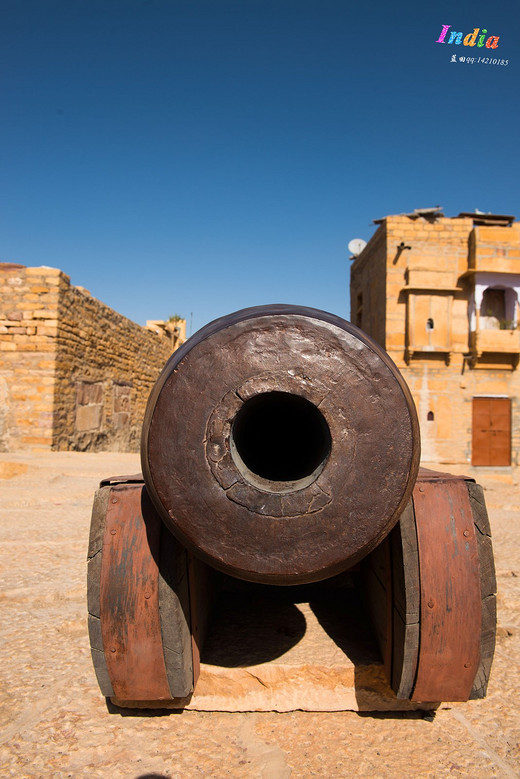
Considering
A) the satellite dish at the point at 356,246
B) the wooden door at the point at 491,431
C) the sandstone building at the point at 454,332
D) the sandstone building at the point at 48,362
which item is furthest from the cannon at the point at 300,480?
the satellite dish at the point at 356,246

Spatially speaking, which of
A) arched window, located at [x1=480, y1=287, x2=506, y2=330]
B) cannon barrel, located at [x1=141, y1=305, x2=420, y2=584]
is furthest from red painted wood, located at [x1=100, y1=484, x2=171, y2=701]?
arched window, located at [x1=480, y1=287, x2=506, y2=330]

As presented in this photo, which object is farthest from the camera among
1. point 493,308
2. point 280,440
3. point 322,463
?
point 493,308

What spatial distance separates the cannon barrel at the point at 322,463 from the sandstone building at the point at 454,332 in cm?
1310

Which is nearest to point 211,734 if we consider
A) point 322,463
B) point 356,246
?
point 322,463

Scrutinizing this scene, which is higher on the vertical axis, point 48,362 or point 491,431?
point 48,362

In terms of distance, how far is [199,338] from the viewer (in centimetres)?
158

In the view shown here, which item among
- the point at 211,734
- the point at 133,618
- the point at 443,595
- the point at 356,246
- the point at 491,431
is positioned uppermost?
the point at 356,246

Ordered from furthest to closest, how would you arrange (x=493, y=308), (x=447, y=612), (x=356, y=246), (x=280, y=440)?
1. (x=356, y=246)
2. (x=493, y=308)
3. (x=280, y=440)
4. (x=447, y=612)

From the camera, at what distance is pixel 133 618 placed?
1860 mm

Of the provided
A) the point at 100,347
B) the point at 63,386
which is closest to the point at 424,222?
the point at 100,347

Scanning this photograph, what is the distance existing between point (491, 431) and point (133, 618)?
565 inches

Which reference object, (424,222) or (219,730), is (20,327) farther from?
(424,222)

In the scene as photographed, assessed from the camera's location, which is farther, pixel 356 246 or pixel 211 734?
pixel 356 246

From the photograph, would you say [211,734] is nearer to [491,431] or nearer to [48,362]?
[48,362]
